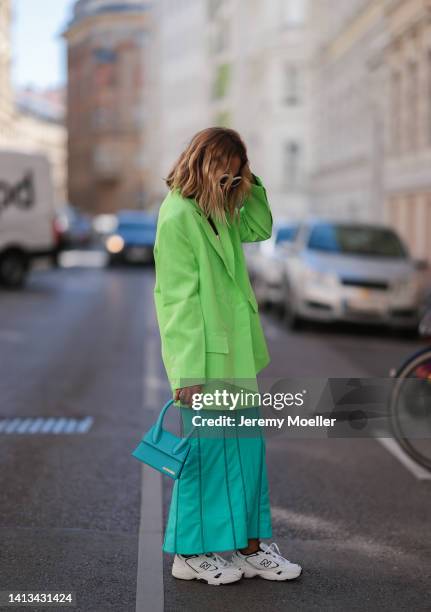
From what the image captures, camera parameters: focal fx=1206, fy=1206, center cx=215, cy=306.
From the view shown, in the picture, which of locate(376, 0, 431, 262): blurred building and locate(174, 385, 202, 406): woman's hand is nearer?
locate(174, 385, 202, 406): woman's hand

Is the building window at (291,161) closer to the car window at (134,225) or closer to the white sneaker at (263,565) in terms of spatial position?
the car window at (134,225)

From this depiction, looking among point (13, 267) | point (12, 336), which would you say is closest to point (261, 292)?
point (12, 336)

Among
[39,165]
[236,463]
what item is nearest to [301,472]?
[236,463]

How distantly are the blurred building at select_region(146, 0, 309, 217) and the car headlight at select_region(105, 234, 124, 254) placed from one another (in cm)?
664

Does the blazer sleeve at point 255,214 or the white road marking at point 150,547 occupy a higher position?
the blazer sleeve at point 255,214

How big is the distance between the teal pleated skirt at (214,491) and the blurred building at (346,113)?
30728 mm

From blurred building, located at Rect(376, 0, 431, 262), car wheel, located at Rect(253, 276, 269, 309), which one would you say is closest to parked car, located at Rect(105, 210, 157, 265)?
blurred building, located at Rect(376, 0, 431, 262)

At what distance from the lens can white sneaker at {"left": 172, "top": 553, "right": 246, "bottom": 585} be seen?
15.1ft

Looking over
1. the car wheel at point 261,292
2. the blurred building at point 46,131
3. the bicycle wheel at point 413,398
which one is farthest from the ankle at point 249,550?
the blurred building at point 46,131

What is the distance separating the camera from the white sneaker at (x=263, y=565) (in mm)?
4691

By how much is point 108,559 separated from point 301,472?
2178 millimetres

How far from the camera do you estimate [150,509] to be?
5.90 meters

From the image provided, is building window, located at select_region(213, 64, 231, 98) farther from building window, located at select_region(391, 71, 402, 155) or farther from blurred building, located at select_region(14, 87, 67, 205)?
blurred building, located at select_region(14, 87, 67, 205)

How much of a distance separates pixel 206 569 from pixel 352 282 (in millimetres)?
11514
